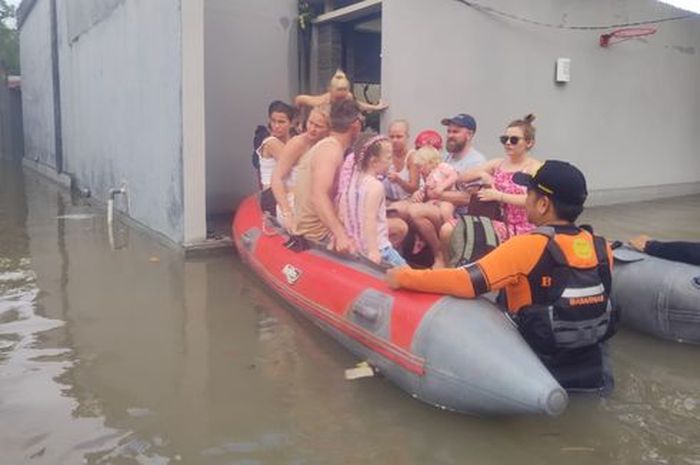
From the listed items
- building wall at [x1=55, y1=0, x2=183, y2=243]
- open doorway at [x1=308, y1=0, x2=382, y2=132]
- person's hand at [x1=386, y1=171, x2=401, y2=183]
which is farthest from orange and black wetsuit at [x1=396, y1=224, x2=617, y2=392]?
open doorway at [x1=308, y1=0, x2=382, y2=132]

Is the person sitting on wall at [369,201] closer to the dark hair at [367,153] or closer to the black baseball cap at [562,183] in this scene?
the dark hair at [367,153]

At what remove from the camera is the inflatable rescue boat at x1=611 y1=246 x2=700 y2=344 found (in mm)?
4238

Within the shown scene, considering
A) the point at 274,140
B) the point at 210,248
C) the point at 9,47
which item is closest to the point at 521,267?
the point at 274,140

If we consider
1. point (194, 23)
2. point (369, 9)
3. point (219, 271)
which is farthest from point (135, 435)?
point (369, 9)

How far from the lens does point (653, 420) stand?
3268 mm

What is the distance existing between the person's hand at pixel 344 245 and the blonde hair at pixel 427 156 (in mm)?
1130

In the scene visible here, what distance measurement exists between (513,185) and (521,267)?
1517 mm

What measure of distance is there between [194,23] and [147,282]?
2558 millimetres

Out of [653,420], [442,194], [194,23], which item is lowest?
[653,420]

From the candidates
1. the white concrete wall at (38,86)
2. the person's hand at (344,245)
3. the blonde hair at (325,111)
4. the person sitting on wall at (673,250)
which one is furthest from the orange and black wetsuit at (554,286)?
the white concrete wall at (38,86)

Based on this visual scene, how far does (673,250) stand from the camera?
4.56 meters

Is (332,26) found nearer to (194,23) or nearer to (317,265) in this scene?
(194,23)

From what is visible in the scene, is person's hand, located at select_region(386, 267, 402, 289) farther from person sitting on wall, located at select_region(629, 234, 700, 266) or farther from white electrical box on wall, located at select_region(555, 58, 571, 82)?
white electrical box on wall, located at select_region(555, 58, 571, 82)

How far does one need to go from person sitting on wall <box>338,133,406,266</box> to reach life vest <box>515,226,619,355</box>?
112 cm
